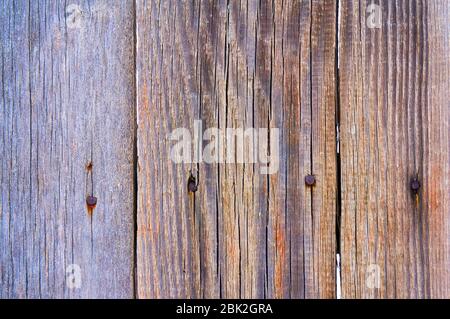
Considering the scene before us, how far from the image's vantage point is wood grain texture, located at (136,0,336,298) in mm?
1579

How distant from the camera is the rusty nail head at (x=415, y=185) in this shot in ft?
5.14

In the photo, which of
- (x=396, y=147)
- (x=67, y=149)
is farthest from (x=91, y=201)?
(x=396, y=147)

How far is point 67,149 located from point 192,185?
0.33 metres

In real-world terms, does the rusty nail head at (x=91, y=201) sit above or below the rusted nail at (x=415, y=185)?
below

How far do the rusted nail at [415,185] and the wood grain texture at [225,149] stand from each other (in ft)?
0.63

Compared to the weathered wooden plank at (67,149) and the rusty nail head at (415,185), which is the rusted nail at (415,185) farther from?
the weathered wooden plank at (67,149)

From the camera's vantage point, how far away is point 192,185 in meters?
1.59

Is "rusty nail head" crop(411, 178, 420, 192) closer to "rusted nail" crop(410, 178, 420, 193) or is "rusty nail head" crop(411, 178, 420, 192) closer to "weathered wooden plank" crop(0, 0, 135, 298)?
"rusted nail" crop(410, 178, 420, 193)

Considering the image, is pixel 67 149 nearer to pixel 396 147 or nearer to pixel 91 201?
pixel 91 201

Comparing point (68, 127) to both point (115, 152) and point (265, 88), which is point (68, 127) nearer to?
point (115, 152)

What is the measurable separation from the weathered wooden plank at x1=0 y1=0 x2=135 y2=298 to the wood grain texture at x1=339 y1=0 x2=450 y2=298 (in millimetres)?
555

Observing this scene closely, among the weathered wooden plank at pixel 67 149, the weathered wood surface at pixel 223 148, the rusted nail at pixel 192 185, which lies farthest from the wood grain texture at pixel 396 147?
the weathered wooden plank at pixel 67 149

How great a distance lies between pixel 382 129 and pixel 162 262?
0.64m
